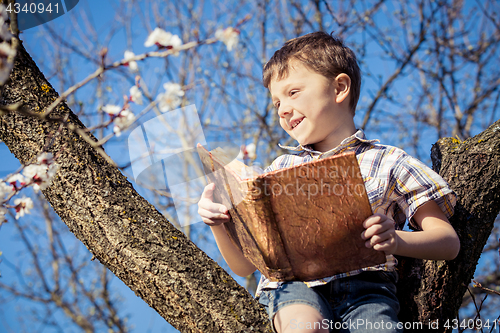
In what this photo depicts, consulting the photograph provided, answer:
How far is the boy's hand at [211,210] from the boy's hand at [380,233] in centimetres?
47

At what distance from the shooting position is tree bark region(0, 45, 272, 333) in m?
1.26

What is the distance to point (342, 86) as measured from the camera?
1.51 meters

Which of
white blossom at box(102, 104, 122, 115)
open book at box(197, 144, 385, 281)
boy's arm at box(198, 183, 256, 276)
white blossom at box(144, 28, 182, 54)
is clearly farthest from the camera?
boy's arm at box(198, 183, 256, 276)

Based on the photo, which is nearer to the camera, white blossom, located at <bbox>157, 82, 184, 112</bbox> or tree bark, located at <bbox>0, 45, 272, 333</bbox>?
white blossom, located at <bbox>157, 82, 184, 112</bbox>

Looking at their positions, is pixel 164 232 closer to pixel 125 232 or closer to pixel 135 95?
pixel 125 232

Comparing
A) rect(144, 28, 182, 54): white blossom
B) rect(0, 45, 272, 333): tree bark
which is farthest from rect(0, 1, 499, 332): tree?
rect(144, 28, 182, 54): white blossom

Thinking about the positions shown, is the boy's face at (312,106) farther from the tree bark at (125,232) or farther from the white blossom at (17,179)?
the white blossom at (17,179)

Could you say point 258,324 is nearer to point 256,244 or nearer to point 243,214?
point 256,244

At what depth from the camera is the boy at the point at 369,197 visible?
115cm

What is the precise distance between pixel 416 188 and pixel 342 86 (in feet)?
1.76

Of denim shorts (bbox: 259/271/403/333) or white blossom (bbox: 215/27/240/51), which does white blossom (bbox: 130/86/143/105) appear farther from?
denim shorts (bbox: 259/271/403/333)

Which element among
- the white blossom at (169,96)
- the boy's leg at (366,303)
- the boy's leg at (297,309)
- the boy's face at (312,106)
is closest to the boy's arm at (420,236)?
the boy's leg at (366,303)

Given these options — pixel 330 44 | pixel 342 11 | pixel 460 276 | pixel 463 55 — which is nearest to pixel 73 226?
pixel 330 44

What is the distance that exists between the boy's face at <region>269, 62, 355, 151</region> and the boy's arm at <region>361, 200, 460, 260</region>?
468mm
